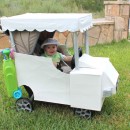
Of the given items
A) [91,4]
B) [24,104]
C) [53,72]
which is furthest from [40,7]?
[53,72]

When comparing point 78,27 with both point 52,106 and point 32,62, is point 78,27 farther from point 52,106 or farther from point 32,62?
point 52,106

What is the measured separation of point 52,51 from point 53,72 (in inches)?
14.7

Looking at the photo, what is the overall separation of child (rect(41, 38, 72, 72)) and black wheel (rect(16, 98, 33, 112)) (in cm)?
52

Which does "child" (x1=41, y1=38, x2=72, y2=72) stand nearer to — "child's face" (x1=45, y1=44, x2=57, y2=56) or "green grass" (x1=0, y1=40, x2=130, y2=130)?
"child's face" (x1=45, y1=44, x2=57, y2=56)

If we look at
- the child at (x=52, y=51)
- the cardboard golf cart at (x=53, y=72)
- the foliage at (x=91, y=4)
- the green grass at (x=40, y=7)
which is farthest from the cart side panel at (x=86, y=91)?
the foliage at (x=91, y=4)

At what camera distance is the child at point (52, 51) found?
3.22 m

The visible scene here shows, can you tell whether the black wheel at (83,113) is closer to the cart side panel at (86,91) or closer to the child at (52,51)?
the cart side panel at (86,91)

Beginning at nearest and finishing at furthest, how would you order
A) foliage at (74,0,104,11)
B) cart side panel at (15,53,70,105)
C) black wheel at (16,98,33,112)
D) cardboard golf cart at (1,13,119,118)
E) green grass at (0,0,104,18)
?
cardboard golf cart at (1,13,119,118) < cart side panel at (15,53,70,105) < black wheel at (16,98,33,112) < green grass at (0,0,104,18) < foliage at (74,0,104,11)

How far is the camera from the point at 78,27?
2701 mm

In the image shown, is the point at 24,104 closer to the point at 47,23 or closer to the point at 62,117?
the point at 62,117

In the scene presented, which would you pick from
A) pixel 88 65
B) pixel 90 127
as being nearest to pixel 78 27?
pixel 88 65

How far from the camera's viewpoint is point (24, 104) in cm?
319

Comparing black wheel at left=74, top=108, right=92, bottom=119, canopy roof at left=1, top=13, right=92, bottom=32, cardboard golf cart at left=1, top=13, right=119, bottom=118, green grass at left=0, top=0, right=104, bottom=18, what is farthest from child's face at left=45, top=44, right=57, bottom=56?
green grass at left=0, top=0, right=104, bottom=18

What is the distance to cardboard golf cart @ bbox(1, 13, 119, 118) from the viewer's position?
280cm
